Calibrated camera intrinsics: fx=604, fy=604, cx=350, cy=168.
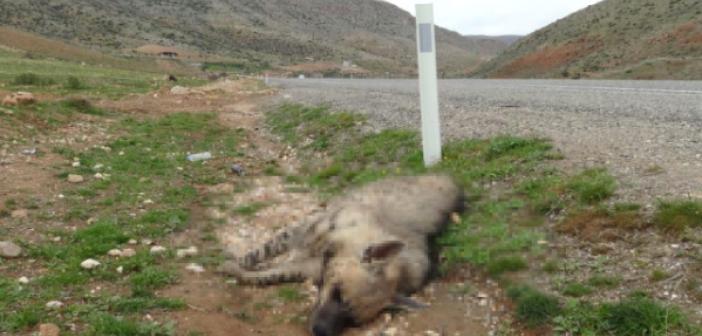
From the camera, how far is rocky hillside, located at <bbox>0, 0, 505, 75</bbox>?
7812cm

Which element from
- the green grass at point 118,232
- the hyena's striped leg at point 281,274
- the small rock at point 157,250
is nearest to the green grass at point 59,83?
the green grass at point 118,232

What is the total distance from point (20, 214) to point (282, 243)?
3394 millimetres

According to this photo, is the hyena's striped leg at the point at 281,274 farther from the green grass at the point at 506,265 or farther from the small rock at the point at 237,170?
the small rock at the point at 237,170

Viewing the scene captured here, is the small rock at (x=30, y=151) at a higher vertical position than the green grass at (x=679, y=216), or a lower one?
higher

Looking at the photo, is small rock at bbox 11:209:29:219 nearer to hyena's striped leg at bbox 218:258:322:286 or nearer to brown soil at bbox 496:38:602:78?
hyena's striped leg at bbox 218:258:322:286

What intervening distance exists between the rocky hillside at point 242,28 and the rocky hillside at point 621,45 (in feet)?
68.1

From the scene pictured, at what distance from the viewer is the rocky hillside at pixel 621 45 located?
36.7 meters

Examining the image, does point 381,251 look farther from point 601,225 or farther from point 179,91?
point 179,91

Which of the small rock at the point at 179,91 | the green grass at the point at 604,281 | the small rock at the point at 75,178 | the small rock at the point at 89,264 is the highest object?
the small rock at the point at 179,91

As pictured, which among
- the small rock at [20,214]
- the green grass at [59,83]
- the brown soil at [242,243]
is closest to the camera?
the brown soil at [242,243]

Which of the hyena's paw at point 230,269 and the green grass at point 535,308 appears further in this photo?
the hyena's paw at point 230,269

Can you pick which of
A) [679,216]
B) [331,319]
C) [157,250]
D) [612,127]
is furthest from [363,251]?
[612,127]

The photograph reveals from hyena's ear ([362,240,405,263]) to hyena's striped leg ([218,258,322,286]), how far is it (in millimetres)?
729

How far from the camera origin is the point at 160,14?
4498 inches
